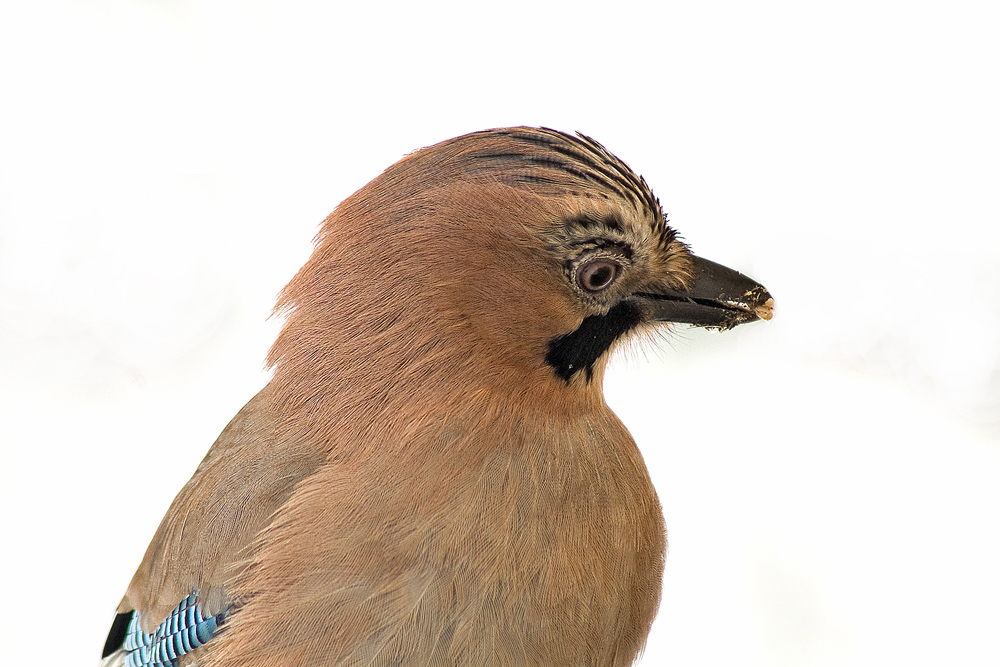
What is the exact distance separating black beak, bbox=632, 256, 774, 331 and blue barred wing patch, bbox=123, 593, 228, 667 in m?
1.00

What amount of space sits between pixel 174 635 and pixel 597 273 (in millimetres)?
1145

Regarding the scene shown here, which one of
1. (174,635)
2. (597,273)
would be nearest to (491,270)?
(597,273)

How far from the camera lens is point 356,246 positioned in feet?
6.57

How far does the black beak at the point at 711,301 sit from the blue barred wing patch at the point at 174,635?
3.28ft

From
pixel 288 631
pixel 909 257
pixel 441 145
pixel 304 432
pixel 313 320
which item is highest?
pixel 909 257

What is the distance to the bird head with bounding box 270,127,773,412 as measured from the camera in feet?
6.24

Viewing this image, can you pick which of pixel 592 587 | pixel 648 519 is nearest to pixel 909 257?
pixel 648 519

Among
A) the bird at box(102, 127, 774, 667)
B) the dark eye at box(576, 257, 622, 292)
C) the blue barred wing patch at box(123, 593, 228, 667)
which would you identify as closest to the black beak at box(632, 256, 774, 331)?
the bird at box(102, 127, 774, 667)

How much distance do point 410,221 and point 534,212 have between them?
0.22 m

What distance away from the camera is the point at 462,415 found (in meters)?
1.99

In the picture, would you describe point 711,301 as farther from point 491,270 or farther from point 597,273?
point 491,270

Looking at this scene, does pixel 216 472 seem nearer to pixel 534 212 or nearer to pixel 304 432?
pixel 304 432

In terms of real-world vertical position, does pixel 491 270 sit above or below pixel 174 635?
above

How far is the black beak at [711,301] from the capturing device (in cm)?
208
